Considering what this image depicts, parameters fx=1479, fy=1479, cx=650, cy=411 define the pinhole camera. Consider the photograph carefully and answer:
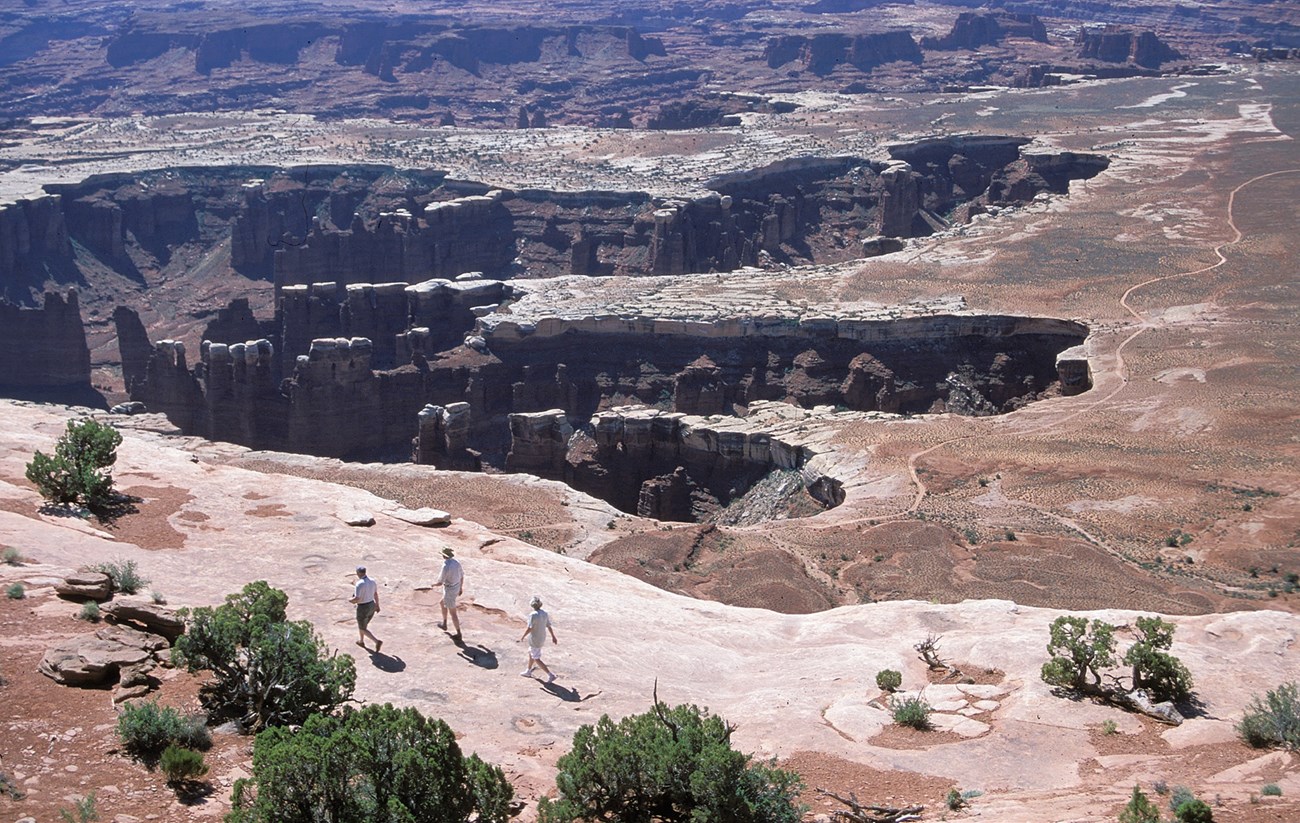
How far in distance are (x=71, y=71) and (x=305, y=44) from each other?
27677mm

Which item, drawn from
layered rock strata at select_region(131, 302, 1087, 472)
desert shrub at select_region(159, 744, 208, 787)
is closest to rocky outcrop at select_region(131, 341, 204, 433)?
layered rock strata at select_region(131, 302, 1087, 472)

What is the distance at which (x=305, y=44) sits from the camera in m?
183

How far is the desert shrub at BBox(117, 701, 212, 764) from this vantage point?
15125mm

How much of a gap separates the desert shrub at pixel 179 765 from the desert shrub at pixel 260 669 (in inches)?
54.1

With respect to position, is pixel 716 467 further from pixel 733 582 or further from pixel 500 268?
pixel 500 268

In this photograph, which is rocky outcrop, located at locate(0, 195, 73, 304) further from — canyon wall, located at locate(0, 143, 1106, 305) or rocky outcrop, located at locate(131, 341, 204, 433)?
rocky outcrop, located at locate(131, 341, 204, 433)

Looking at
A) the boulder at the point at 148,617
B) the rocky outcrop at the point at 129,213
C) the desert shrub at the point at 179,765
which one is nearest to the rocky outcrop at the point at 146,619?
the boulder at the point at 148,617

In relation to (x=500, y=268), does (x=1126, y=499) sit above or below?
above

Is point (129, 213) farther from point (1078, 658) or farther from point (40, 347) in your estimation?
point (1078, 658)

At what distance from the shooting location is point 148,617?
1845 centimetres

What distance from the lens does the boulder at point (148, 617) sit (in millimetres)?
18391

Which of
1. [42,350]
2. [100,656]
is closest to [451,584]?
[100,656]

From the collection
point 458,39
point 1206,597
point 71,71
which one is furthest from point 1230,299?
point 71,71

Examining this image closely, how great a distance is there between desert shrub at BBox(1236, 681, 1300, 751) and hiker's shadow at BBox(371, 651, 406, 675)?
1058 centimetres
